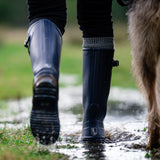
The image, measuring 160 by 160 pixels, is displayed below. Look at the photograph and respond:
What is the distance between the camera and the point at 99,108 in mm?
3445

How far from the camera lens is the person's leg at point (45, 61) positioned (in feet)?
8.52

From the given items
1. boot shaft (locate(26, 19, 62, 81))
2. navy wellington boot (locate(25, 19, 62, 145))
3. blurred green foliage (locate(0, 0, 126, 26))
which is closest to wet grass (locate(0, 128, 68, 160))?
navy wellington boot (locate(25, 19, 62, 145))

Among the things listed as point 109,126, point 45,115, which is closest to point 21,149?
point 45,115

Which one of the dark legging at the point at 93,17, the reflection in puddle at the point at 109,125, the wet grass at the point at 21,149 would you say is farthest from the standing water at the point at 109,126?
the dark legging at the point at 93,17

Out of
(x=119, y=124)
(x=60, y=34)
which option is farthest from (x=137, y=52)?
(x=119, y=124)

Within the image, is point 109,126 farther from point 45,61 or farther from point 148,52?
point 45,61

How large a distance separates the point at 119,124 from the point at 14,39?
94.0 feet

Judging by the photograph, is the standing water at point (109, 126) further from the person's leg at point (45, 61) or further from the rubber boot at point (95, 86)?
the person's leg at point (45, 61)

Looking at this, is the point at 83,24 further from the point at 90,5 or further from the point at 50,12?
the point at 50,12

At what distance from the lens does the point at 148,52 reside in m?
2.76

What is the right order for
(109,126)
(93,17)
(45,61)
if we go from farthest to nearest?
(109,126)
(93,17)
(45,61)

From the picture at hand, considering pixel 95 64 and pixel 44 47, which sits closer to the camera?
pixel 44 47

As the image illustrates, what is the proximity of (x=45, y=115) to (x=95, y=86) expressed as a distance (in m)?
0.91

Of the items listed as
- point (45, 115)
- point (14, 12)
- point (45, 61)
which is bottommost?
point (45, 115)
